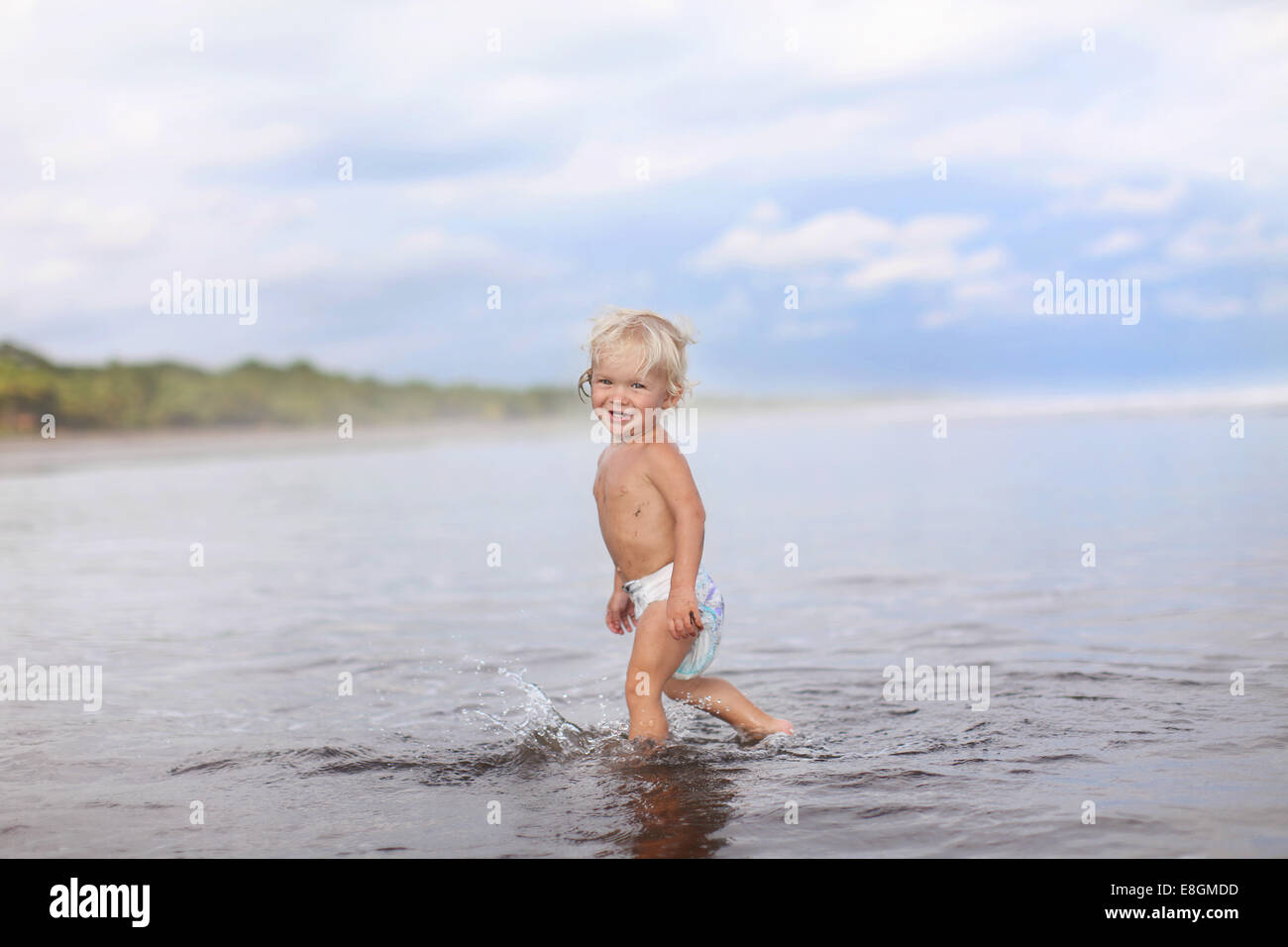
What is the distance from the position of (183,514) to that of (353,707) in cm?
808

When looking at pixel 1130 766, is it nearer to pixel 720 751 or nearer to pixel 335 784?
pixel 720 751

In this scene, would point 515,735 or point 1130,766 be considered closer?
point 1130,766

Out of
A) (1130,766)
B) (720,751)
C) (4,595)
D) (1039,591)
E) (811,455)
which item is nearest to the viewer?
(1130,766)

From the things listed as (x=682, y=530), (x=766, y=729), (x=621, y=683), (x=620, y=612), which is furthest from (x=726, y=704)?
Result: (x=621, y=683)

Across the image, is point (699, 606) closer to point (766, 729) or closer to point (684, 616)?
point (684, 616)

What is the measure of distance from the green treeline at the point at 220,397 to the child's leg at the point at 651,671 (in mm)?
22885

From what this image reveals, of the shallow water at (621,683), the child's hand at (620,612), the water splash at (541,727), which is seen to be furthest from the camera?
the child's hand at (620,612)

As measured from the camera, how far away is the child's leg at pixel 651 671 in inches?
165

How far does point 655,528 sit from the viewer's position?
429cm

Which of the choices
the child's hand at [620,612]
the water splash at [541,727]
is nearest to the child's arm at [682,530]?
the child's hand at [620,612]

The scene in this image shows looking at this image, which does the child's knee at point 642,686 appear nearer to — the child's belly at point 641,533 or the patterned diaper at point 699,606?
the patterned diaper at point 699,606

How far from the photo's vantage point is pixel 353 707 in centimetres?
493

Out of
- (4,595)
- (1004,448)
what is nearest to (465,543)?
(4,595)
